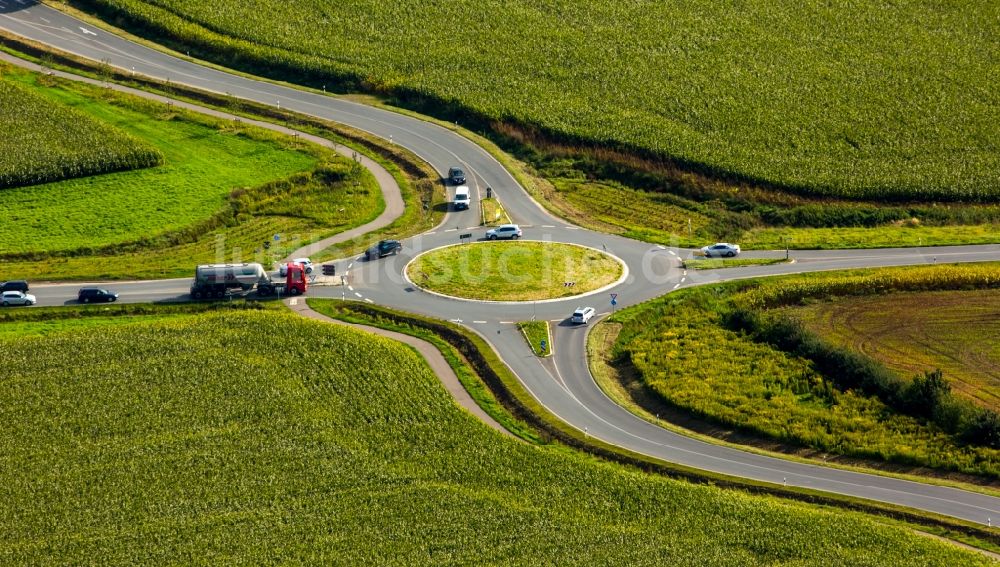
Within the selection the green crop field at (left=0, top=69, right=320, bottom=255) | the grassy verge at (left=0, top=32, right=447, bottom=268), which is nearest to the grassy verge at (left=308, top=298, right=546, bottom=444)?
the grassy verge at (left=0, top=32, right=447, bottom=268)

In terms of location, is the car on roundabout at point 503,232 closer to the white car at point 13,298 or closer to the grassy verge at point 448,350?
the grassy verge at point 448,350

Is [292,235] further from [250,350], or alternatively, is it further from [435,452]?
[435,452]

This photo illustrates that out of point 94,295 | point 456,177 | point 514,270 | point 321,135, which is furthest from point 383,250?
point 321,135

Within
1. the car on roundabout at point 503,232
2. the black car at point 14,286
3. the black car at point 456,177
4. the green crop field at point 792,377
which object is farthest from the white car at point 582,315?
the black car at point 14,286

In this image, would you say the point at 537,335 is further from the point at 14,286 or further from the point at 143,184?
the point at 143,184

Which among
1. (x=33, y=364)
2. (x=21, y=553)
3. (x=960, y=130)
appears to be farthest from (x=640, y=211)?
(x=21, y=553)

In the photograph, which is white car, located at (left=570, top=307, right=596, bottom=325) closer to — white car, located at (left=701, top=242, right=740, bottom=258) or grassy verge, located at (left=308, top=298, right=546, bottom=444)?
grassy verge, located at (left=308, top=298, right=546, bottom=444)
